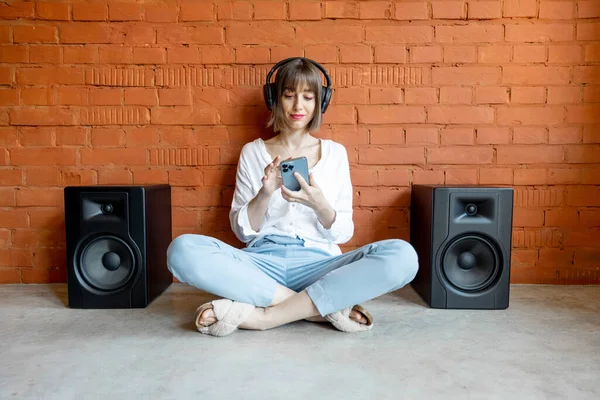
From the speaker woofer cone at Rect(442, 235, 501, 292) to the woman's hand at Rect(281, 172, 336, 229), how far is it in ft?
1.85

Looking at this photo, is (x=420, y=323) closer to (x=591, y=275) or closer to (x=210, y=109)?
(x=591, y=275)

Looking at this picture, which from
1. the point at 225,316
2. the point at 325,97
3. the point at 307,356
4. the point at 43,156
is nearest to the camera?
the point at 307,356

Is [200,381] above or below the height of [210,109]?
below

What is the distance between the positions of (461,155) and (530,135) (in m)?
0.35

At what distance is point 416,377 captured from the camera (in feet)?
4.31

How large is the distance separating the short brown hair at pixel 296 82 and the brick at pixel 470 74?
666mm

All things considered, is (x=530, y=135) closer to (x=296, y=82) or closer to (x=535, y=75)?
(x=535, y=75)

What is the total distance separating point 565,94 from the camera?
2.32m

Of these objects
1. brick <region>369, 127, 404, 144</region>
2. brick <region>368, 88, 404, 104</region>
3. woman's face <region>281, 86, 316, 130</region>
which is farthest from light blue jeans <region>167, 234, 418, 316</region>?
brick <region>368, 88, 404, 104</region>

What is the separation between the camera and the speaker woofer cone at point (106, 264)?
1980mm

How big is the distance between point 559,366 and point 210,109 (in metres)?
1.79

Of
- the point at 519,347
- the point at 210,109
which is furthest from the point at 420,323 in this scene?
the point at 210,109

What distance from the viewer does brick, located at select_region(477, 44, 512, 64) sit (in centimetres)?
231

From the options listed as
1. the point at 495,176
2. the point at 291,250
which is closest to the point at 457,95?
the point at 495,176
